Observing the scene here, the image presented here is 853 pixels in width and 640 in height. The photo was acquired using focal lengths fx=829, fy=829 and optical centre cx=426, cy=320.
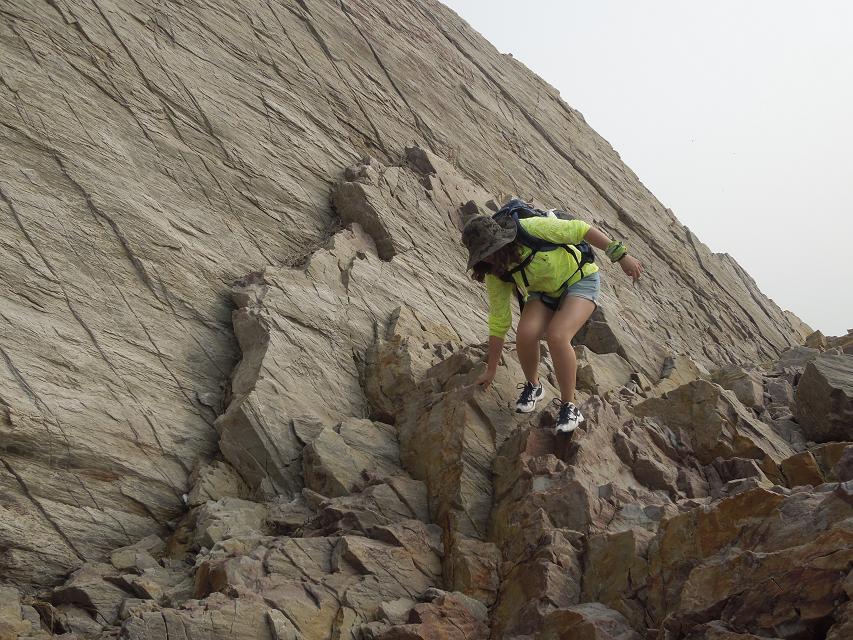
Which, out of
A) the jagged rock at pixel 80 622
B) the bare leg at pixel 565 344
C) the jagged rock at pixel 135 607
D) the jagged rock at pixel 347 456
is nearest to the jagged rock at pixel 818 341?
the bare leg at pixel 565 344

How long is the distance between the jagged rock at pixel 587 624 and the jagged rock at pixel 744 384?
8.00m

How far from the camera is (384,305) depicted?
15.3m

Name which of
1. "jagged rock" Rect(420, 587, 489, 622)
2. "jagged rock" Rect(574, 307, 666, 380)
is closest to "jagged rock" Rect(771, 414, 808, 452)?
"jagged rock" Rect(574, 307, 666, 380)

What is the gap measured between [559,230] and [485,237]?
104 cm

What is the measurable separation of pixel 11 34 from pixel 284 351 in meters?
8.40

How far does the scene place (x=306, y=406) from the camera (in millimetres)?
12781

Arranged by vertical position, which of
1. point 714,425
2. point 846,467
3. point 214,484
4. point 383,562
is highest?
point 714,425

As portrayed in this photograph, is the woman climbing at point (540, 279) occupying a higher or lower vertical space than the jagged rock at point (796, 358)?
lower

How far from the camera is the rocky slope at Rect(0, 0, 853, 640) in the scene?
28.7 feet

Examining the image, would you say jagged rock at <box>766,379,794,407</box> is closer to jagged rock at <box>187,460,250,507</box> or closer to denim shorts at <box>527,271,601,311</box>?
denim shorts at <box>527,271,601,311</box>

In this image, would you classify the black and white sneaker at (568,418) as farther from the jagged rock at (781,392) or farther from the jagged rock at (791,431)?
the jagged rock at (781,392)

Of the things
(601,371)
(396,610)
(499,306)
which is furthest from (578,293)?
(396,610)

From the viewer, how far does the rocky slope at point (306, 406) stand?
8734 millimetres

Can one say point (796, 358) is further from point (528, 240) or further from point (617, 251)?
point (528, 240)
